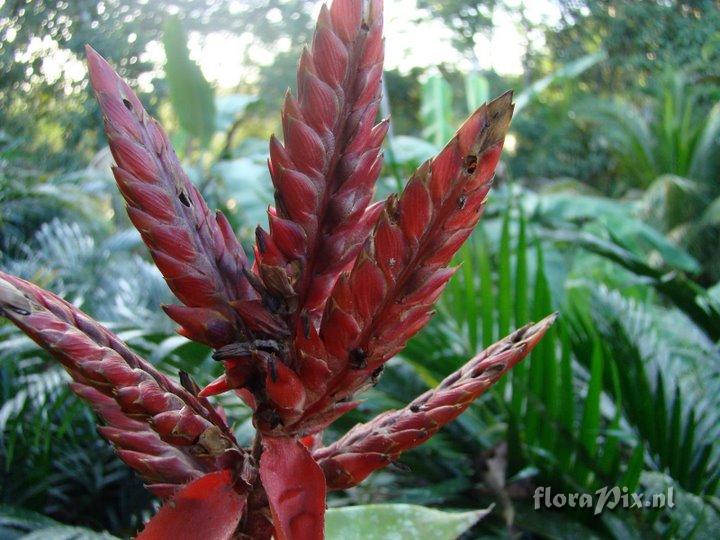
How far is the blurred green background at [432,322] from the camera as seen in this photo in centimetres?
88

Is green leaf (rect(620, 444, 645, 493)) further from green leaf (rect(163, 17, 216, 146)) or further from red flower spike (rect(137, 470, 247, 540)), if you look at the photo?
green leaf (rect(163, 17, 216, 146))

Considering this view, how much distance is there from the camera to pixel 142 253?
10.1 feet

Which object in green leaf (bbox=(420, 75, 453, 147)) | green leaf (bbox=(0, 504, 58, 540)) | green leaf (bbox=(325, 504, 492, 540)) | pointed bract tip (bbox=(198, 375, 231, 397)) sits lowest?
green leaf (bbox=(0, 504, 58, 540))

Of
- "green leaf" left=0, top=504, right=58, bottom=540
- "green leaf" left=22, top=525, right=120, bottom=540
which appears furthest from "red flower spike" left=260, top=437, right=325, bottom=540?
"green leaf" left=0, top=504, right=58, bottom=540

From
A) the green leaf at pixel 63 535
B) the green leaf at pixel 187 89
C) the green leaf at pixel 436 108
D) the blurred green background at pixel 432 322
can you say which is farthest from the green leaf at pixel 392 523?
the green leaf at pixel 436 108

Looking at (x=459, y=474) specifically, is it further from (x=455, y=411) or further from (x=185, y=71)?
(x=185, y=71)

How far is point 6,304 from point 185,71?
3068 millimetres

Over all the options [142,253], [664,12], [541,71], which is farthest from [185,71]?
[541,71]

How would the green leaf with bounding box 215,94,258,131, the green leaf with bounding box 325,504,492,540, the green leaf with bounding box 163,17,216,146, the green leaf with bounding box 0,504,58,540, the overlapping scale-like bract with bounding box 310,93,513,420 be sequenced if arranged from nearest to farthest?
the overlapping scale-like bract with bounding box 310,93,513,420
the green leaf with bounding box 325,504,492,540
the green leaf with bounding box 0,504,58,540
the green leaf with bounding box 163,17,216,146
the green leaf with bounding box 215,94,258,131

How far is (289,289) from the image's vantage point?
11.0 inches

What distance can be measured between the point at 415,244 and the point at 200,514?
0.50 ft

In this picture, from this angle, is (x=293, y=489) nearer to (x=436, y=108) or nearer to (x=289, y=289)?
(x=289, y=289)

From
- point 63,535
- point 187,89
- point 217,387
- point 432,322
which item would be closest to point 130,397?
point 217,387

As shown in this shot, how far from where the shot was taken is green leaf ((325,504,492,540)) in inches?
15.5
